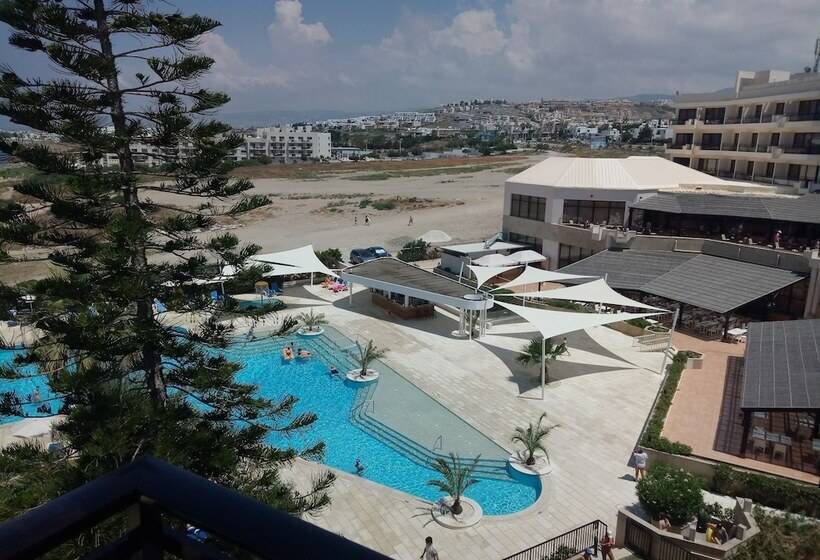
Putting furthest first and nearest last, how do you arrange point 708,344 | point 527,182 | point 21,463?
point 527,182, point 708,344, point 21,463

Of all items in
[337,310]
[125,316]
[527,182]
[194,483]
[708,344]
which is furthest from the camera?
[527,182]

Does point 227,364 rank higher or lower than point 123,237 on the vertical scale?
lower

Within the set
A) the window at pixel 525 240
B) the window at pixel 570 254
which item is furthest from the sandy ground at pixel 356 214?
the window at pixel 570 254

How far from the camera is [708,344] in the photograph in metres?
23.3

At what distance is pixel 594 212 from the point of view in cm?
3294

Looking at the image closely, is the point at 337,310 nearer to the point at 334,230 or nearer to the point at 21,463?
the point at 21,463

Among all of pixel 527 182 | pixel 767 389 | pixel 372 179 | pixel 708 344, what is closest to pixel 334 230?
pixel 527 182

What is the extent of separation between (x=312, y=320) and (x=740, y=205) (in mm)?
21763

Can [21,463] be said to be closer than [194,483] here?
No

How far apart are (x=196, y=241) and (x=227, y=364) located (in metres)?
2.45

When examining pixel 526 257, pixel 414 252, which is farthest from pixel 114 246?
pixel 414 252

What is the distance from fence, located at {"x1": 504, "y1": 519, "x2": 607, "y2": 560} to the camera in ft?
35.5

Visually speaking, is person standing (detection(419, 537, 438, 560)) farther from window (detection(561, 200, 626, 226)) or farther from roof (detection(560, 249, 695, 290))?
window (detection(561, 200, 626, 226))

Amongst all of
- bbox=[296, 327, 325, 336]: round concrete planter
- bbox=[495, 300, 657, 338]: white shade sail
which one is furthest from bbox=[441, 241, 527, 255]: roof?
bbox=[495, 300, 657, 338]: white shade sail
